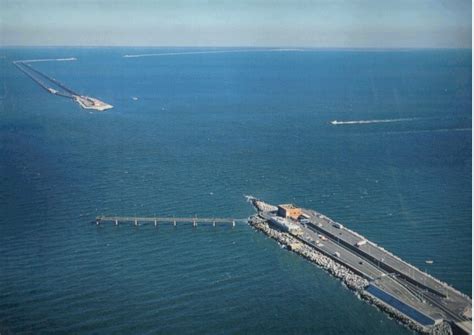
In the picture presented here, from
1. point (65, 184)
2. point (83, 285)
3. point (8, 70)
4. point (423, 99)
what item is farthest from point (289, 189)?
point (8, 70)

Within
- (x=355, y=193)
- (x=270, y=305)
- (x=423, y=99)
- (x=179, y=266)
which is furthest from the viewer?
(x=423, y=99)

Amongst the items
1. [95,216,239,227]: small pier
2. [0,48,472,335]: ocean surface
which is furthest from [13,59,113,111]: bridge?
[95,216,239,227]: small pier

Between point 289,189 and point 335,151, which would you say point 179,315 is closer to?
point 289,189

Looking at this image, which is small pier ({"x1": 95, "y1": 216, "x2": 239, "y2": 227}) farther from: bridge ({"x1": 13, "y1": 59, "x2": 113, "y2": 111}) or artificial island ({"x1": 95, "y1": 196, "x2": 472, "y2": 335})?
bridge ({"x1": 13, "y1": 59, "x2": 113, "y2": 111})

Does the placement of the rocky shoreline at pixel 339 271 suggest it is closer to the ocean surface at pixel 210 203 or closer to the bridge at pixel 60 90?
the ocean surface at pixel 210 203

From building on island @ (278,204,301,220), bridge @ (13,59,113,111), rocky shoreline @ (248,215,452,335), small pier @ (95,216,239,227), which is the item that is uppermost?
bridge @ (13,59,113,111)

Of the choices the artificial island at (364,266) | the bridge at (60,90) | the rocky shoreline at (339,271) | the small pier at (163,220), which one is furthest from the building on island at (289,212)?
the bridge at (60,90)

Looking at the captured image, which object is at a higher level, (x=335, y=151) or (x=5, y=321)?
(x=335, y=151)
